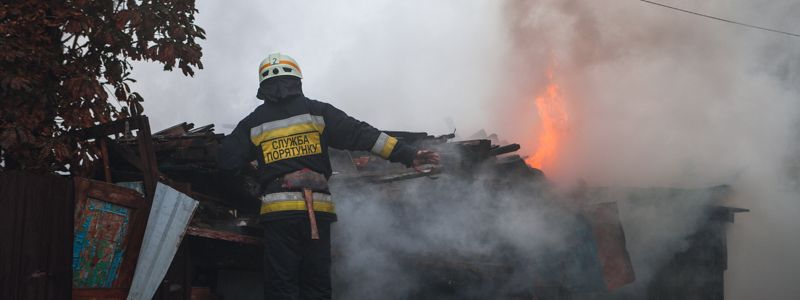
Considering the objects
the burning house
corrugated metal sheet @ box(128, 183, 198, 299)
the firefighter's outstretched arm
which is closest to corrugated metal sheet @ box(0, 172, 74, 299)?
the burning house

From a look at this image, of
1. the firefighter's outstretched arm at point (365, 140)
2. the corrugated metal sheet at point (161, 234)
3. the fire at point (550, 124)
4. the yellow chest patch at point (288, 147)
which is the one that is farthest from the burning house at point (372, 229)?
the fire at point (550, 124)

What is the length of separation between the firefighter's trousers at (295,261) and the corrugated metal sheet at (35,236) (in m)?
1.30

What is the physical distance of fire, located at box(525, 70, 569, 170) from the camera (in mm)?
11242

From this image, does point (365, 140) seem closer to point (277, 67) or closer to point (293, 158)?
point (293, 158)

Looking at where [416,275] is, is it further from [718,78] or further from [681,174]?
[718,78]

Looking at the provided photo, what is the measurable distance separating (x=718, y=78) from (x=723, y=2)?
317cm

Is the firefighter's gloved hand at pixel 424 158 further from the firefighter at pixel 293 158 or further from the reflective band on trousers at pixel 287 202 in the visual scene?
the reflective band on trousers at pixel 287 202

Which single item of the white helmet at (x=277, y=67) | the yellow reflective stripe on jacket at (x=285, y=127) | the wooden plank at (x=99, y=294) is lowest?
the wooden plank at (x=99, y=294)

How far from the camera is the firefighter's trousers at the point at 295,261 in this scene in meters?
4.71

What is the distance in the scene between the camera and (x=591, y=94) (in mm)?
12992

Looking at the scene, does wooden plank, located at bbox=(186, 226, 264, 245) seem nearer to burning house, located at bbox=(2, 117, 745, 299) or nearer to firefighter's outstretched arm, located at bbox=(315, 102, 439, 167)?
burning house, located at bbox=(2, 117, 745, 299)

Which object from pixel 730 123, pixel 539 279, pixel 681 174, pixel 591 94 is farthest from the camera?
pixel 591 94

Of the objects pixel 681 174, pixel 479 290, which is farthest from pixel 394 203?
pixel 681 174

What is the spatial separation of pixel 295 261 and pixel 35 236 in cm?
166
